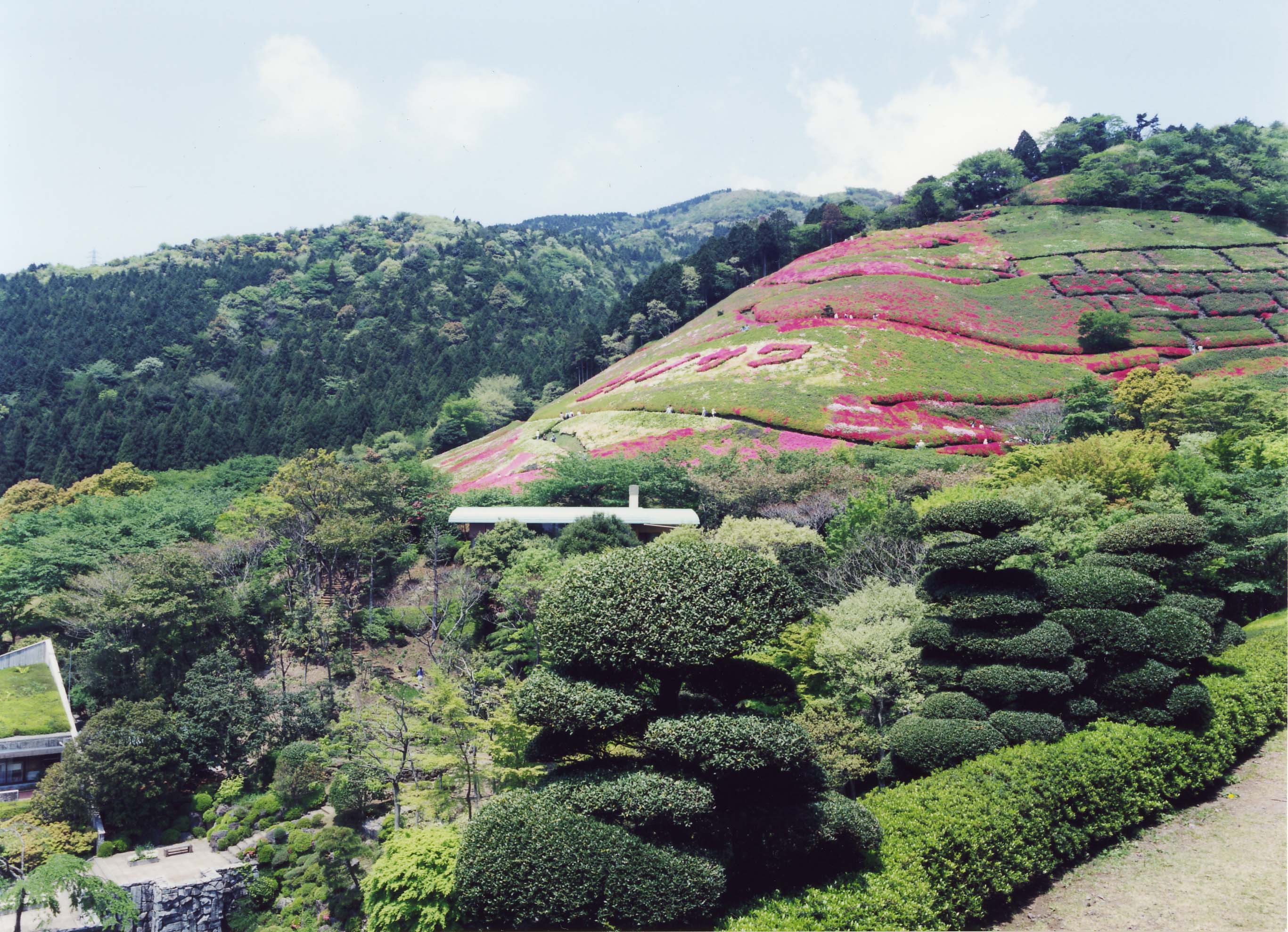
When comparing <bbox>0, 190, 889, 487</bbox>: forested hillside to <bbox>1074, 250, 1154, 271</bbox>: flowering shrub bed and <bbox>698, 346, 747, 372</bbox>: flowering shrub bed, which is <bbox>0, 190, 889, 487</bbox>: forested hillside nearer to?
<bbox>698, 346, 747, 372</bbox>: flowering shrub bed

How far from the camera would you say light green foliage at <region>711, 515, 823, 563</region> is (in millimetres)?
26266

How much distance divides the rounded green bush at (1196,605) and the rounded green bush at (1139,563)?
558 millimetres

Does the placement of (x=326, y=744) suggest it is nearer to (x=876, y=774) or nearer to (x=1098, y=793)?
(x=876, y=774)

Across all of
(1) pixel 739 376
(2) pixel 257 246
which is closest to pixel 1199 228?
(1) pixel 739 376

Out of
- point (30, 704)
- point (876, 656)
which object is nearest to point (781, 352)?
point (876, 656)

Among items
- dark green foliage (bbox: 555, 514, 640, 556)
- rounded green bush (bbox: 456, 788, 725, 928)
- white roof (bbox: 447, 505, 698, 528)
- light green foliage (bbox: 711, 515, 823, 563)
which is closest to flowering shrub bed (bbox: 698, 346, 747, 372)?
white roof (bbox: 447, 505, 698, 528)

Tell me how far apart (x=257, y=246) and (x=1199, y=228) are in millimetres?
144731

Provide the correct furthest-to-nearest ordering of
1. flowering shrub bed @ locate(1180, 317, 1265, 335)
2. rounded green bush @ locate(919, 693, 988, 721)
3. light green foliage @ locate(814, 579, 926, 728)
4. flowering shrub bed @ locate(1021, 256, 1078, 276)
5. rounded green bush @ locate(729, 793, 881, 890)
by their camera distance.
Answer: flowering shrub bed @ locate(1021, 256, 1078, 276)
flowering shrub bed @ locate(1180, 317, 1265, 335)
light green foliage @ locate(814, 579, 926, 728)
rounded green bush @ locate(919, 693, 988, 721)
rounded green bush @ locate(729, 793, 881, 890)

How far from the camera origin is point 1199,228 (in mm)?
76812

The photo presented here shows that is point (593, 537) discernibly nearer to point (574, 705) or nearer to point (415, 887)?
point (415, 887)

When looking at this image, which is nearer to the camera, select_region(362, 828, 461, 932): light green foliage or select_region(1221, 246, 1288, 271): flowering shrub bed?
select_region(362, 828, 461, 932): light green foliage

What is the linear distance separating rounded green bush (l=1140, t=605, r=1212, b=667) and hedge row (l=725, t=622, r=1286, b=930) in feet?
2.74

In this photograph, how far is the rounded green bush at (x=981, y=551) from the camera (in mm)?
14617

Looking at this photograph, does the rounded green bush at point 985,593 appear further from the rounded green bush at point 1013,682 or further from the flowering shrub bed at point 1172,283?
the flowering shrub bed at point 1172,283
